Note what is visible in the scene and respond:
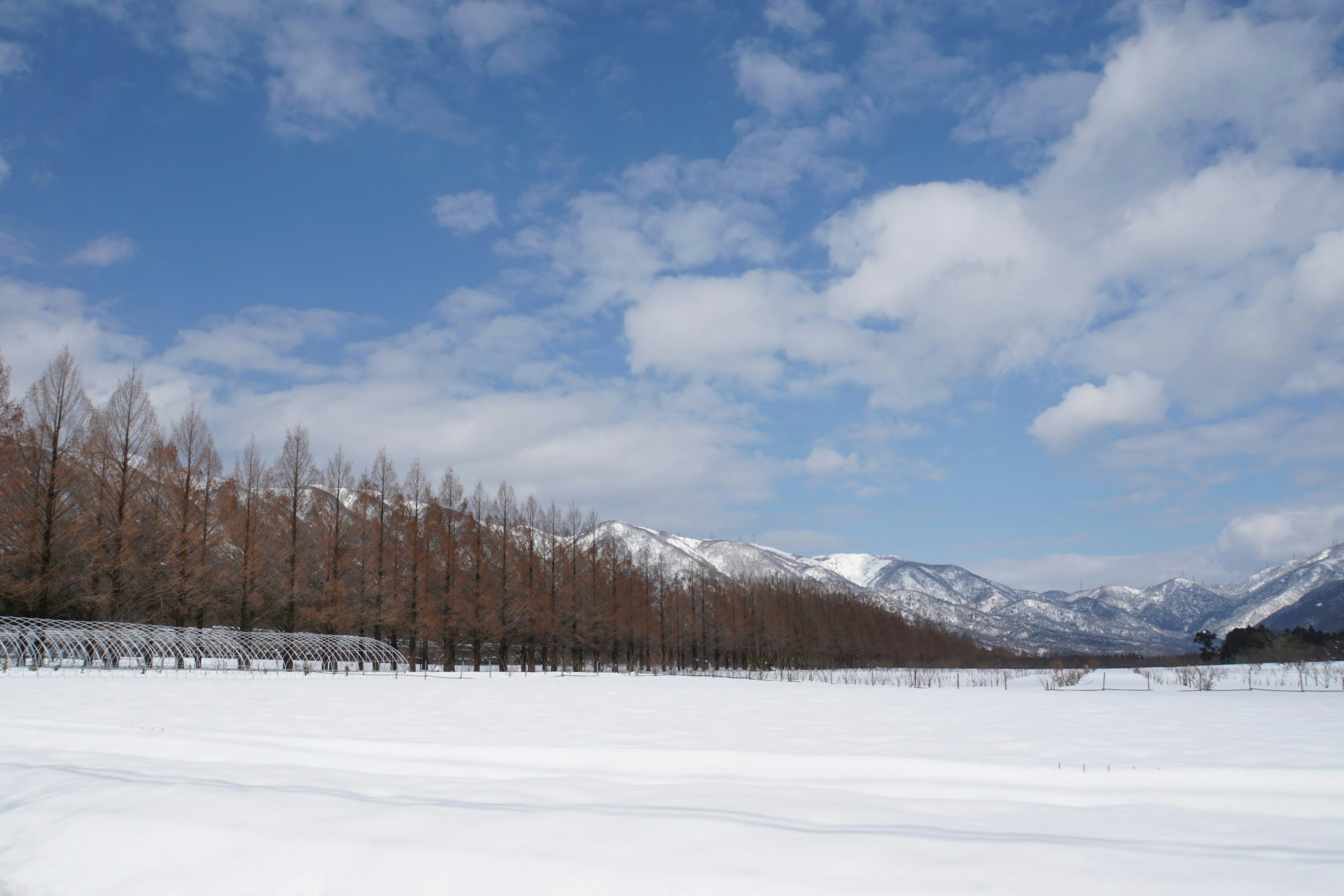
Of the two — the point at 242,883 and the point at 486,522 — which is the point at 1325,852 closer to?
the point at 242,883

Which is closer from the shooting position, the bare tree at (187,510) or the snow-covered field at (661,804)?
the snow-covered field at (661,804)

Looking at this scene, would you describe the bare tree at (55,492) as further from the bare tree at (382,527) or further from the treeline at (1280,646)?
the treeline at (1280,646)

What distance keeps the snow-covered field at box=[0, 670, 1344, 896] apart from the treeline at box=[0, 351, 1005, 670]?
64.1 ft

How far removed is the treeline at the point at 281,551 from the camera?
93.8 feet

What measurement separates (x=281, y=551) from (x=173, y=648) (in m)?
9.12

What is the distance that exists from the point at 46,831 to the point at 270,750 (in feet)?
10.9

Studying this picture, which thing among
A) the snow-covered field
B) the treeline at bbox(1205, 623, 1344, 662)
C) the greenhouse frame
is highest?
the snow-covered field

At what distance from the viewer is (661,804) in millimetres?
5910

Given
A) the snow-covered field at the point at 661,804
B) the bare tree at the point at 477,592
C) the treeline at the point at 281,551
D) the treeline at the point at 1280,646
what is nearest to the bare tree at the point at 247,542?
the treeline at the point at 281,551

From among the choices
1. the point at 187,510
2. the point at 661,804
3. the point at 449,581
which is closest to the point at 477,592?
the point at 449,581

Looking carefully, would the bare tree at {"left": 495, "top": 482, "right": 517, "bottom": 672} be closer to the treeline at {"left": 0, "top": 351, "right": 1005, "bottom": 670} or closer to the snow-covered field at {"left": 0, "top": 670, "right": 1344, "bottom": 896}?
the treeline at {"left": 0, "top": 351, "right": 1005, "bottom": 670}

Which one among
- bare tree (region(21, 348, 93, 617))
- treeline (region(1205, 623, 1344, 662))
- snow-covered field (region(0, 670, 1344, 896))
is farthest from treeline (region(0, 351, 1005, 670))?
treeline (region(1205, 623, 1344, 662))

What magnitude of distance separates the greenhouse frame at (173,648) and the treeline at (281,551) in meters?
1.45

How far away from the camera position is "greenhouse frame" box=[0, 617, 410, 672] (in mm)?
25078
